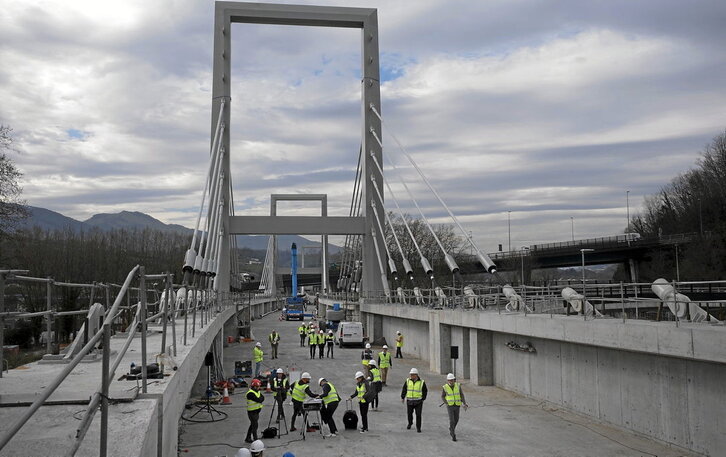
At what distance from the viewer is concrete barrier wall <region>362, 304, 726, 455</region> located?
41.4 ft

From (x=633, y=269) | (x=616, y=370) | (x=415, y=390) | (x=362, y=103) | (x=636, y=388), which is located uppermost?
(x=362, y=103)

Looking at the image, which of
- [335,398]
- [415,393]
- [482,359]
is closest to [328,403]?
[335,398]

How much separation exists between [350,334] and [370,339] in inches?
162

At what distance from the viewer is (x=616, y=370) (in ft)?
51.5

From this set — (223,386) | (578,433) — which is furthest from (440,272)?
(578,433)

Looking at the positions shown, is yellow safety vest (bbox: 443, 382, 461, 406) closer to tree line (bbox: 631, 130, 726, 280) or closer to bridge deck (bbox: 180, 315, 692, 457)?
bridge deck (bbox: 180, 315, 692, 457)

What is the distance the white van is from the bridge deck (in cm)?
1710

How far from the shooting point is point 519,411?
60.7 ft

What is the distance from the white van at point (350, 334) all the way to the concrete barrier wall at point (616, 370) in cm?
1370

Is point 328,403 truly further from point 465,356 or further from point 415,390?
point 465,356

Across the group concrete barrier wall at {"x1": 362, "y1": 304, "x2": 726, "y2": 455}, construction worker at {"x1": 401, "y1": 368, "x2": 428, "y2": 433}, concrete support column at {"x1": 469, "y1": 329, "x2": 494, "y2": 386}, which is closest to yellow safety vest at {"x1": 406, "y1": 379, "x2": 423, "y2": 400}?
construction worker at {"x1": 401, "y1": 368, "x2": 428, "y2": 433}

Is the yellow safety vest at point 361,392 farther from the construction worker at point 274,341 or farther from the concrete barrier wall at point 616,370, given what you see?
the construction worker at point 274,341

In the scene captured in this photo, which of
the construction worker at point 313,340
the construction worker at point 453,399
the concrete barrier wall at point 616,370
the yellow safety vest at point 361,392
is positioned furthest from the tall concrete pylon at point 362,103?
the construction worker at point 453,399

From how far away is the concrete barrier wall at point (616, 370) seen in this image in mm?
12609
